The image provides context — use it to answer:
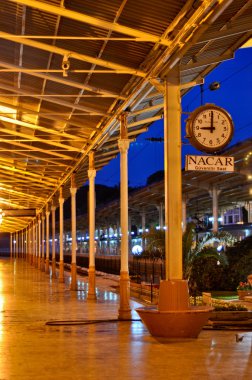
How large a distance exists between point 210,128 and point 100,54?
130 inches

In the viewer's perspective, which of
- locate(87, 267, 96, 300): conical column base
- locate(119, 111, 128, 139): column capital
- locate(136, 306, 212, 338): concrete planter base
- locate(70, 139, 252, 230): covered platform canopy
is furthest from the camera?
locate(70, 139, 252, 230): covered platform canopy

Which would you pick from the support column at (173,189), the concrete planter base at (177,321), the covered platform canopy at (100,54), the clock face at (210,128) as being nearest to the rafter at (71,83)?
the covered platform canopy at (100,54)

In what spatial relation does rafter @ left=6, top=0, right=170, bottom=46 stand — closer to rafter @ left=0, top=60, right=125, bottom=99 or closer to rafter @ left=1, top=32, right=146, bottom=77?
rafter @ left=1, top=32, right=146, bottom=77

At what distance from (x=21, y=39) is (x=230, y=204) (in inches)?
2658

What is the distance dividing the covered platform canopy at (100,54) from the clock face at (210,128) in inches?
42.8

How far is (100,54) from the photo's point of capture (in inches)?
545

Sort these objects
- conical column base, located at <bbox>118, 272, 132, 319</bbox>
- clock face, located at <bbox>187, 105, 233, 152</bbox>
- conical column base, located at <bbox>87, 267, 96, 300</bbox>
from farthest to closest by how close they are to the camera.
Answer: conical column base, located at <bbox>87, 267, 96, 300</bbox> < conical column base, located at <bbox>118, 272, 132, 319</bbox> < clock face, located at <bbox>187, 105, 233, 152</bbox>

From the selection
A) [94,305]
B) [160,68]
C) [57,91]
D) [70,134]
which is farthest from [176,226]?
[70,134]

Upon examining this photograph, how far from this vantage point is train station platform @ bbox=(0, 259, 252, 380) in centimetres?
892

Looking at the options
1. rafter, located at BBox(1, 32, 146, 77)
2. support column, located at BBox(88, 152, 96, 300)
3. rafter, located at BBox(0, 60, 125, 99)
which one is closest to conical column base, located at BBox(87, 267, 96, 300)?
support column, located at BBox(88, 152, 96, 300)

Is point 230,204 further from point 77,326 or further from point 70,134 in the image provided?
point 77,326

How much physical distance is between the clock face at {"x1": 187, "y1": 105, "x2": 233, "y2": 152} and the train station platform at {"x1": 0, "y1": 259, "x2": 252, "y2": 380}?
3.50m

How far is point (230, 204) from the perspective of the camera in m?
78.7

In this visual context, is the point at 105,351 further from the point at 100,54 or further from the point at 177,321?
the point at 100,54
